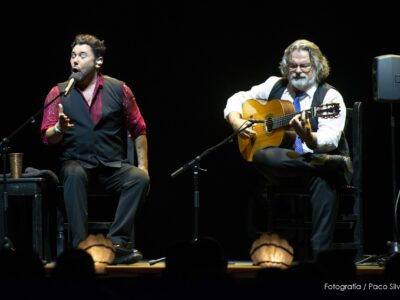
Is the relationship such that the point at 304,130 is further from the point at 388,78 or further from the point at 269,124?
the point at 388,78

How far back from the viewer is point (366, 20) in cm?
563

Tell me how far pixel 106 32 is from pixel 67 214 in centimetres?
165

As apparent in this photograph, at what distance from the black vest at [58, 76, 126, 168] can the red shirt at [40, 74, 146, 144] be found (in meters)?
0.03

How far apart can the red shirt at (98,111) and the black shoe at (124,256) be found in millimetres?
818

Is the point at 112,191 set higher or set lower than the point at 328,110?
lower

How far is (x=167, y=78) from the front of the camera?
5.93m

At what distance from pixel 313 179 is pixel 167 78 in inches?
64.1

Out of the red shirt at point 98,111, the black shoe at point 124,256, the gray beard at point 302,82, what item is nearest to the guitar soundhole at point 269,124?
the gray beard at point 302,82

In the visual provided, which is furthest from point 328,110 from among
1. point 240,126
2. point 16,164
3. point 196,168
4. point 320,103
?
point 16,164

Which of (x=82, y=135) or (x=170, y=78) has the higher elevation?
(x=170, y=78)

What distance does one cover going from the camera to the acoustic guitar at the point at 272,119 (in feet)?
15.8

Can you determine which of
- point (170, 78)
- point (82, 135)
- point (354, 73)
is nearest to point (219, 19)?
point (170, 78)

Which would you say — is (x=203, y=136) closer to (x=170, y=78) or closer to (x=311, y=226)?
(x=170, y=78)

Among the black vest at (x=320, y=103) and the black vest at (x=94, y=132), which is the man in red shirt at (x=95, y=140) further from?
the black vest at (x=320, y=103)
